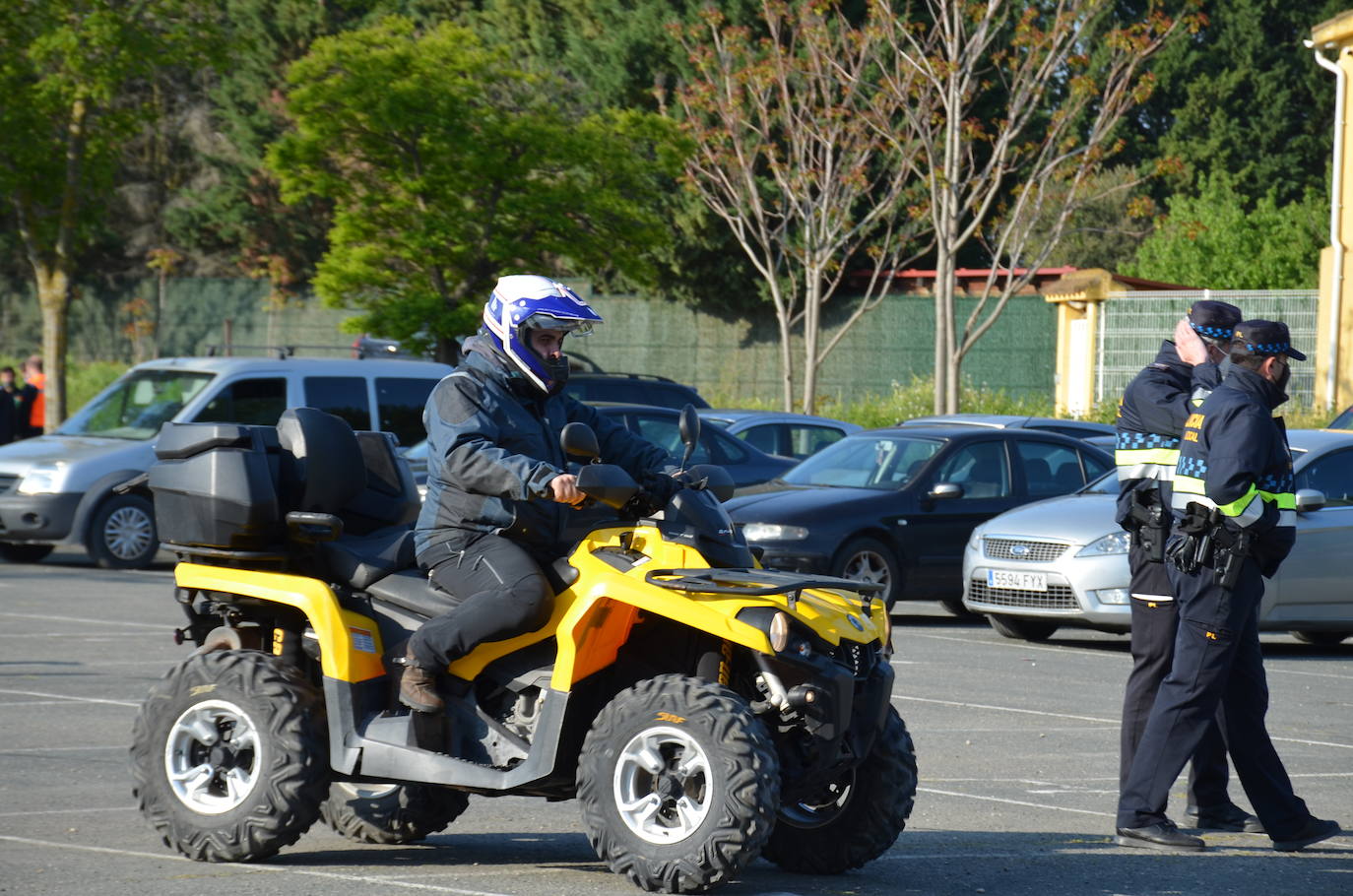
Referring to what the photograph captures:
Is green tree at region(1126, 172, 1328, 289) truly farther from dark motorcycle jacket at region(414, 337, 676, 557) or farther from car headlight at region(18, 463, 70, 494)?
dark motorcycle jacket at region(414, 337, 676, 557)

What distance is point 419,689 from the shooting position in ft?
19.9

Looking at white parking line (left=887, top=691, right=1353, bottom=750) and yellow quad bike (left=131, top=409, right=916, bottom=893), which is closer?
yellow quad bike (left=131, top=409, right=916, bottom=893)

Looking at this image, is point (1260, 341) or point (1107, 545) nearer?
point (1260, 341)

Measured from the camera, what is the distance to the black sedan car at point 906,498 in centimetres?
1491

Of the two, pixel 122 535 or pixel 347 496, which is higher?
pixel 347 496

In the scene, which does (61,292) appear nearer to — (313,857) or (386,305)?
(386,305)

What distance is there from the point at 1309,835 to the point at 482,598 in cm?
320

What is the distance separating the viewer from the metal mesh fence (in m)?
30.8

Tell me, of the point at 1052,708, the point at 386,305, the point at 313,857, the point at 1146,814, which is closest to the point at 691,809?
the point at 313,857

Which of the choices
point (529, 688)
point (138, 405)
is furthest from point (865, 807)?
point (138, 405)

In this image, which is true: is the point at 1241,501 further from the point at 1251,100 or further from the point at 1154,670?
the point at 1251,100

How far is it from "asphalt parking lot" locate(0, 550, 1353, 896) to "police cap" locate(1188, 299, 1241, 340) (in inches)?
76.5

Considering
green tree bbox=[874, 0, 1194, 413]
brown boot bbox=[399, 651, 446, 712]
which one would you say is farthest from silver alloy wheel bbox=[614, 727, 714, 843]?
green tree bbox=[874, 0, 1194, 413]

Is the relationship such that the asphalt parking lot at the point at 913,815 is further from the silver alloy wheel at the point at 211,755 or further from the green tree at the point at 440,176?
the green tree at the point at 440,176
